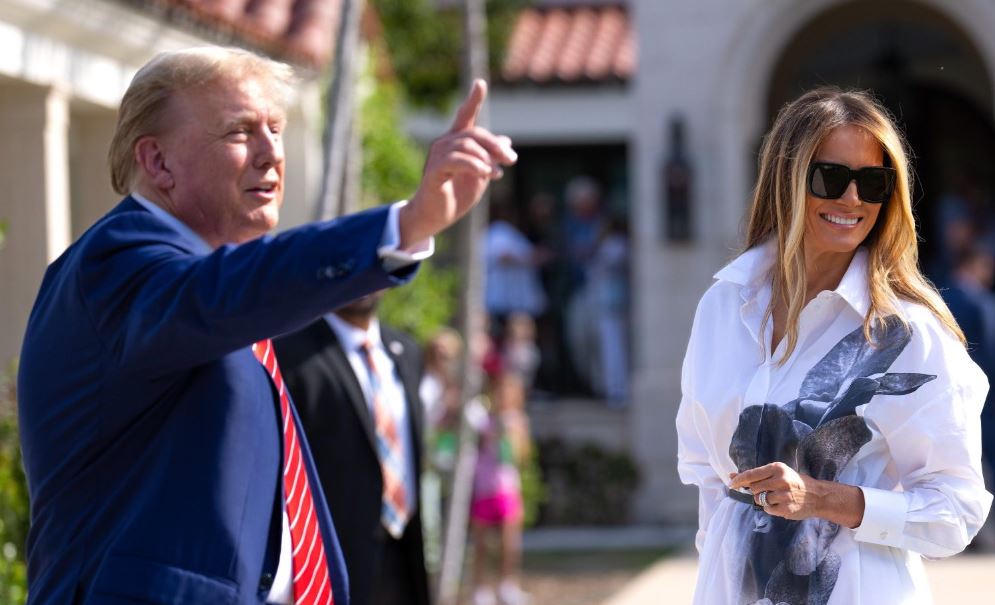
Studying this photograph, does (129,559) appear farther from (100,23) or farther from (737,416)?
(100,23)

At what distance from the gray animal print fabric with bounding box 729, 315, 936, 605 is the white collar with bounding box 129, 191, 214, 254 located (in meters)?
1.11

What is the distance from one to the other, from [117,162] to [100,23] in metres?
3.87

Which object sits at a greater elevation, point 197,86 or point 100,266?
point 197,86

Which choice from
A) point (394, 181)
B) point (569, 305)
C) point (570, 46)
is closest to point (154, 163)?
point (394, 181)

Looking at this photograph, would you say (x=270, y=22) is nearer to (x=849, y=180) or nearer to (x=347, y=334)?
(x=347, y=334)

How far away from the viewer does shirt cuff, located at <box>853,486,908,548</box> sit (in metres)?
2.92

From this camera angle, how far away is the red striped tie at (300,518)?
2.76m

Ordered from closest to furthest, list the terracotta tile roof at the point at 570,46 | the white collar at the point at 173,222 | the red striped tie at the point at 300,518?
the white collar at the point at 173,222 → the red striped tie at the point at 300,518 → the terracotta tile roof at the point at 570,46

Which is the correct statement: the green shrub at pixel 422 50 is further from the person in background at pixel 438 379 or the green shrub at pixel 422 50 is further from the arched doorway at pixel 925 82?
the person in background at pixel 438 379

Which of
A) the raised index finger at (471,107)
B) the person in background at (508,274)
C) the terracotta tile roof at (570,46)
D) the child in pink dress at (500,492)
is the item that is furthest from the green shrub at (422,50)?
the raised index finger at (471,107)

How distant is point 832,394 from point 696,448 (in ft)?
1.28

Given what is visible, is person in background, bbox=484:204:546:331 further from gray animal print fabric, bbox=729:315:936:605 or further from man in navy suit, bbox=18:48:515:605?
man in navy suit, bbox=18:48:515:605

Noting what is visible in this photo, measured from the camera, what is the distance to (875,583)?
2.96m

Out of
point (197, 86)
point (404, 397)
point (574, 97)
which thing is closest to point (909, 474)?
point (197, 86)
